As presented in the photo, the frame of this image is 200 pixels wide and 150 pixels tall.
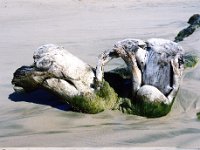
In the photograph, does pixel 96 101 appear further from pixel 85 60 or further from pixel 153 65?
pixel 85 60

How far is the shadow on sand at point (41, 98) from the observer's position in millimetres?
4418

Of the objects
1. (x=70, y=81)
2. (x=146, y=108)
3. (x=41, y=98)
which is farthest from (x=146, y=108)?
(x=41, y=98)

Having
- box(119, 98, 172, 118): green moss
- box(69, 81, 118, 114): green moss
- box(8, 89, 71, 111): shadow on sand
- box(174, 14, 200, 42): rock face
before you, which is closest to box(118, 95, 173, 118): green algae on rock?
box(119, 98, 172, 118): green moss

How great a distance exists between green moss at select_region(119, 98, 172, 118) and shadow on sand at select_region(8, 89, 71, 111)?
23.5 inches

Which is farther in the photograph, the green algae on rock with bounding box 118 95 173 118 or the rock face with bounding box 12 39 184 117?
the rock face with bounding box 12 39 184 117

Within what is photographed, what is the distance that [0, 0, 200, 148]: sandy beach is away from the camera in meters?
3.61

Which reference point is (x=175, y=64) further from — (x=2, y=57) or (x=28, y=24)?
(x=28, y=24)

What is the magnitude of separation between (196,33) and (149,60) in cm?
Result: 394

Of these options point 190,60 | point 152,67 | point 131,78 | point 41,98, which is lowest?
point 41,98

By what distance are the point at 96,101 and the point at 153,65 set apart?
2.15 ft

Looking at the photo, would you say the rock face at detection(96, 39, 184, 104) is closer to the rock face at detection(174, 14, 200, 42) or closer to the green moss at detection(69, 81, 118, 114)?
the green moss at detection(69, 81, 118, 114)

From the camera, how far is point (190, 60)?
5.78 meters

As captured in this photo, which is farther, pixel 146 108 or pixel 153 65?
pixel 153 65

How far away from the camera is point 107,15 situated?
463 inches
